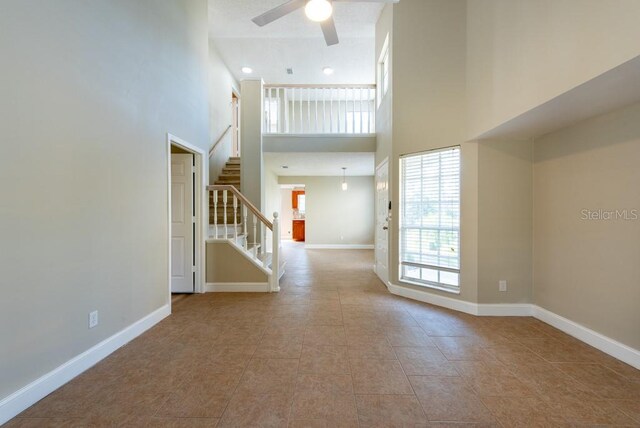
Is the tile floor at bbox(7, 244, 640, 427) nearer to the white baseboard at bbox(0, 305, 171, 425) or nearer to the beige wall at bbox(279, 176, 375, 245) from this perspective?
the white baseboard at bbox(0, 305, 171, 425)

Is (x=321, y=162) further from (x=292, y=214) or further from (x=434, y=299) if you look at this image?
(x=292, y=214)

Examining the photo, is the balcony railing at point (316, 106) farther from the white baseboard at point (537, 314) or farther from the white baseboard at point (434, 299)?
the white baseboard at point (537, 314)

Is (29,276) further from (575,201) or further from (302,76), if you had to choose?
(302,76)

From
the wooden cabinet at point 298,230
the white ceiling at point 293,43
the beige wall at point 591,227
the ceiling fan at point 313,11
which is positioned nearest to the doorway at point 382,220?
the beige wall at point 591,227

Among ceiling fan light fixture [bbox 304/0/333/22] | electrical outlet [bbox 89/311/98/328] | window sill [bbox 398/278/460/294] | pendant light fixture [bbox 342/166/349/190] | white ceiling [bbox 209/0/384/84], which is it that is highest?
white ceiling [bbox 209/0/384/84]

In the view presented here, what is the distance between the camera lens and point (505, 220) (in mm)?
3150

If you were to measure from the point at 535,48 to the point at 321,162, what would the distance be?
462 centimetres

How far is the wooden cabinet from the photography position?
12.0m

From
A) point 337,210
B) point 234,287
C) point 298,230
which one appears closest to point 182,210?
point 234,287

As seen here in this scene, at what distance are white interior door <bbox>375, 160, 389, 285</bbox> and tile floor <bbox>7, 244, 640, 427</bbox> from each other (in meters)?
1.35

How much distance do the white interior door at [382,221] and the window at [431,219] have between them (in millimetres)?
419

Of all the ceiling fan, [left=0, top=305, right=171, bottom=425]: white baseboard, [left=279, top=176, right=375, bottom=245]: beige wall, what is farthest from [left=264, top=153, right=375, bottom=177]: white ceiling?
[left=0, top=305, right=171, bottom=425]: white baseboard

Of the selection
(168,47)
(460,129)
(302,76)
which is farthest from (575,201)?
(302,76)

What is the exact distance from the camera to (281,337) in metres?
2.62
